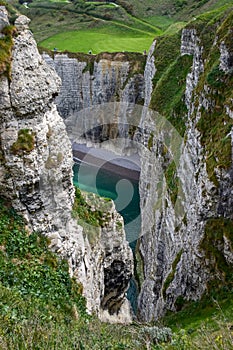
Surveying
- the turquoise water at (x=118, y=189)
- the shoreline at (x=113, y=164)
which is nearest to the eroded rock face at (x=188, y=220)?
the turquoise water at (x=118, y=189)

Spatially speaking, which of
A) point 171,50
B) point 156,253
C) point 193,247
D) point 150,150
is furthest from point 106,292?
point 171,50

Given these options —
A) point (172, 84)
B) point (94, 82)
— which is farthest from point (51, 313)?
point (94, 82)

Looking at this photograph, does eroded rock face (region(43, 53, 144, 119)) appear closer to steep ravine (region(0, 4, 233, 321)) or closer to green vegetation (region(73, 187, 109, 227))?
steep ravine (region(0, 4, 233, 321))

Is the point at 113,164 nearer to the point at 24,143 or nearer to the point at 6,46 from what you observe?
the point at 24,143

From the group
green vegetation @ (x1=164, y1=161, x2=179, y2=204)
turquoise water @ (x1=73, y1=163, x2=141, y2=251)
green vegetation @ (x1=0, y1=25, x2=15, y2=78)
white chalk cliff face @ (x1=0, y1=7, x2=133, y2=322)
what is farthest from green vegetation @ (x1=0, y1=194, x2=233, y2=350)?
turquoise water @ (x1=73, y1=163, x2=141, y2=251)

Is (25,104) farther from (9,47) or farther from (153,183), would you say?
(153,183)
